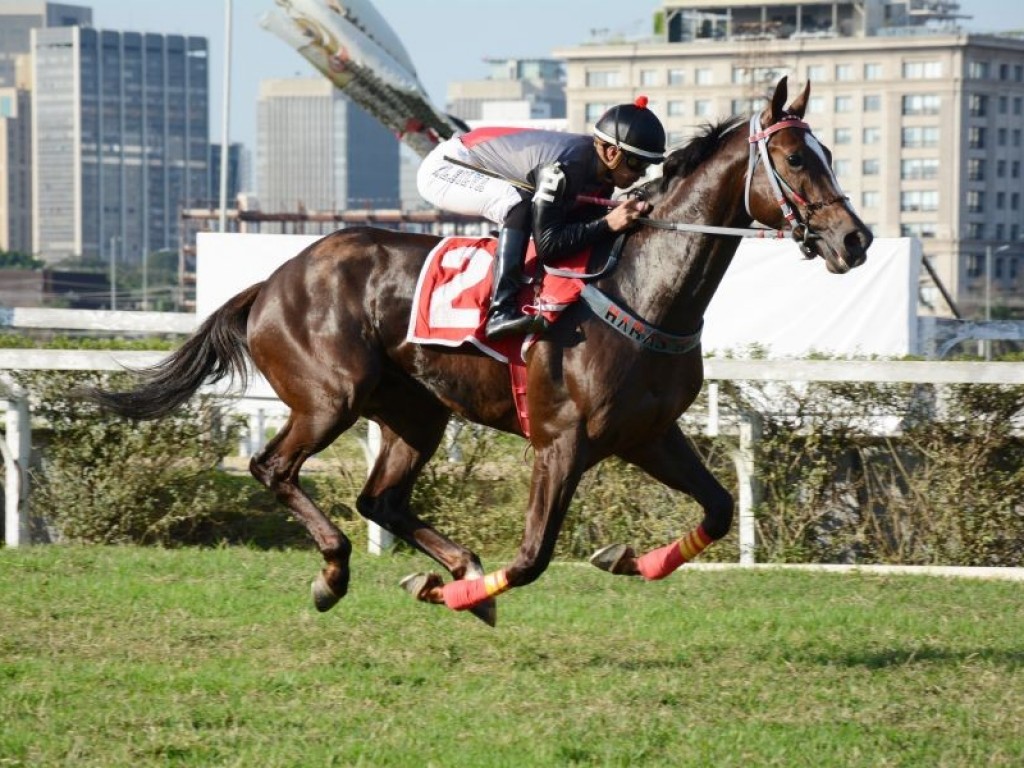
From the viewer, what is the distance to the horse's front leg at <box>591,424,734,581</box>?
6082 millimetres

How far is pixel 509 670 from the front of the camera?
18.9ft

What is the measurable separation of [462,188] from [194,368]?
1.45 m

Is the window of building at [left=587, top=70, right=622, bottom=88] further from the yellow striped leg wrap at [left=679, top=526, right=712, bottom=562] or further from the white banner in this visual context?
the yellow striped leg wrap at [left=679, top=526, right=712, bottom=562]

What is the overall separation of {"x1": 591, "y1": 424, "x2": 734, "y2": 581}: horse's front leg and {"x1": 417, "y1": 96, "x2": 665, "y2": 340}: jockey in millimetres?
682

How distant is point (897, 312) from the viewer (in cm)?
1225

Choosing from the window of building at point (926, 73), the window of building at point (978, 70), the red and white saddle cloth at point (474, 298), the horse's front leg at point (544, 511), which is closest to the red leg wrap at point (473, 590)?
the horse's front leg at point (544, 511)

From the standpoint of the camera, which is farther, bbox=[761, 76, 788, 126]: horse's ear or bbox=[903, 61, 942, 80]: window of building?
bbox=[903, 61, 942, 80]: window of building

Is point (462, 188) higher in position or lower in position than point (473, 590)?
higher

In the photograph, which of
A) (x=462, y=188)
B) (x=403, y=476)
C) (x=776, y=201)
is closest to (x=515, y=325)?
(x=462, y=188)

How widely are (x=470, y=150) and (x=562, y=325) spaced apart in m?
0.94

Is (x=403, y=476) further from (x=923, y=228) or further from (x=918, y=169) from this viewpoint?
(x=923, y=228)

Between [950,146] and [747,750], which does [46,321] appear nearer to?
[747,750]

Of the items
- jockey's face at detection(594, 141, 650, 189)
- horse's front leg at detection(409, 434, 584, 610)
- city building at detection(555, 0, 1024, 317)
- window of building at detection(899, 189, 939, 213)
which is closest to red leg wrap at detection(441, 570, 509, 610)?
horse's front leg at detection(409, 434, 584, 610)

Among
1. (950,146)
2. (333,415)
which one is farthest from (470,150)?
(950,146)
